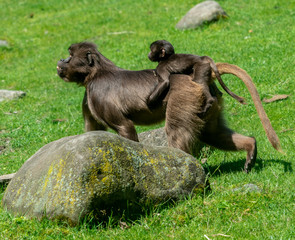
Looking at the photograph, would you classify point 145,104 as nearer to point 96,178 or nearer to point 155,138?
point 155,138

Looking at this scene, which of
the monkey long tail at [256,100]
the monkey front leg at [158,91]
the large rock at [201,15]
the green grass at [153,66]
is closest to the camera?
the green grass at [153,66]

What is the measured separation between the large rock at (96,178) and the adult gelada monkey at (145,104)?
39.9 inches

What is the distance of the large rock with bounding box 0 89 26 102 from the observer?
12.7m

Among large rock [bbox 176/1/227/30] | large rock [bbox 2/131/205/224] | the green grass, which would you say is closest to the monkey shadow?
the green grass

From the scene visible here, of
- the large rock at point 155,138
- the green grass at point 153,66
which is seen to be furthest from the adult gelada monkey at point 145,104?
the large rock at point 155,138

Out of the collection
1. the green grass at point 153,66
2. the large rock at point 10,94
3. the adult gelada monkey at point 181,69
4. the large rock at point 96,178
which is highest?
the adult gelada monkey at point 181,69

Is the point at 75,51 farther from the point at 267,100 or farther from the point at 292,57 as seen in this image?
the point at 292,57

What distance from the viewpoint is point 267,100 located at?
987cm

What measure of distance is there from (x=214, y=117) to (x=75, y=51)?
2540 mm

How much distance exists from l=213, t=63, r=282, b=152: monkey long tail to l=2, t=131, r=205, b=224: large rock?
1196 mm

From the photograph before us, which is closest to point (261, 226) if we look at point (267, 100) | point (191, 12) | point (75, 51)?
point (75, 51)

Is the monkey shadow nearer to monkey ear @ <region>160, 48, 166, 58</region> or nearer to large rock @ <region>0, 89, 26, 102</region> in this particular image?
monkey ear @ <region>160, 48, 166, 58</region>

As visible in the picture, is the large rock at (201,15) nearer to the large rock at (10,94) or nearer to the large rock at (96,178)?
the large rock at (10,94)

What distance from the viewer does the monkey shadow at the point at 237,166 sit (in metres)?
6.97
